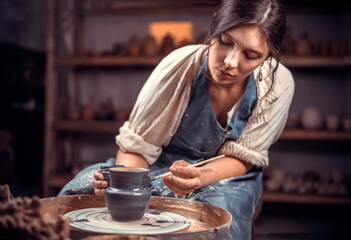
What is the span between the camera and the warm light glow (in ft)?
12.1

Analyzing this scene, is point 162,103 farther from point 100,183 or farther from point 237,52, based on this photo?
point 100,183

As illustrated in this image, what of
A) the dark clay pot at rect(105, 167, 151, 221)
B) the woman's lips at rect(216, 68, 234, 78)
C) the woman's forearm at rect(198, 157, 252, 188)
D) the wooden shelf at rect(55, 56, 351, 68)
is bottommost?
the woman's forearm at rect(198, 157, 252, 188)

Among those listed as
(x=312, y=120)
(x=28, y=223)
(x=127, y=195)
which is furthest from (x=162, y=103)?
(x=312, y=120)

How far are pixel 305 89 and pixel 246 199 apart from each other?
245cm

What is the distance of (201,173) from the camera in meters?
1.40

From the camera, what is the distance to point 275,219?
3348 mm

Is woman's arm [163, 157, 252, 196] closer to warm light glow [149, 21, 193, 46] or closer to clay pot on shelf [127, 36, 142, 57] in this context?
clay pot on shelf [127, 36, 142, 57]

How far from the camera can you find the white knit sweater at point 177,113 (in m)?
1.53

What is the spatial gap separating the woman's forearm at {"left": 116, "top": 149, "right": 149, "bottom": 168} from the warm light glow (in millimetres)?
2260

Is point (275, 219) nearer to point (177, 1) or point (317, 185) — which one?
point (317, 185)

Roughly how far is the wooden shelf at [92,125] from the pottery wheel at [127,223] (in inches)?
89.4

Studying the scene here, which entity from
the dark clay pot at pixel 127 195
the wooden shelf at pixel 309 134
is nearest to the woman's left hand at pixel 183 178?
the dark clay pot at pixel 127 195

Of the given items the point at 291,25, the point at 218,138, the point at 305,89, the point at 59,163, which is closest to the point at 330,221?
the point at 305,89

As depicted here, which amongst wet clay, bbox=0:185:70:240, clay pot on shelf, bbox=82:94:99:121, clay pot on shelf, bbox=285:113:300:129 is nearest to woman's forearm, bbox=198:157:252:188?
wet clay, bbox=0:185:70:240
